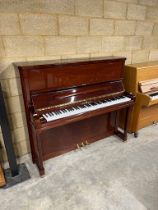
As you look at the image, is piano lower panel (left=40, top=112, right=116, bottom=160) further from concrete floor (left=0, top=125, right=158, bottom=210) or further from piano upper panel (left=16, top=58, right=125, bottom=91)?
piano upper panel (left=16, top=58, right=125, bottom=91)

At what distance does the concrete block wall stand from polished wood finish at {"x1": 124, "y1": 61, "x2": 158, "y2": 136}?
1.34ft

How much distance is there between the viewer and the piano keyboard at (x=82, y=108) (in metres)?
1.74

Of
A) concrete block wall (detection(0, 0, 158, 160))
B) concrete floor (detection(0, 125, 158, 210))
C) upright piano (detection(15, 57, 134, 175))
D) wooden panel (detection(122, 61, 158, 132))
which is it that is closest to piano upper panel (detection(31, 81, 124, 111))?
upright piano (detection(15, 57, 134, 175))

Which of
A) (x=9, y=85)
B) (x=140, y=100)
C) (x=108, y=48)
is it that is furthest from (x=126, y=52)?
(x=9, y=85)

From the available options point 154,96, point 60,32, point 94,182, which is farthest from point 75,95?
point 154,96

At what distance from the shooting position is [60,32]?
78.8 inches

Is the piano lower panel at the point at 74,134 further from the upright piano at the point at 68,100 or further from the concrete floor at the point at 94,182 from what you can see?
the concrete floor at the point at 94,182

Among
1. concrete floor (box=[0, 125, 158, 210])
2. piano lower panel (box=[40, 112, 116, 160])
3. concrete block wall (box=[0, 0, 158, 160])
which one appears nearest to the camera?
concrete floor (box=[0, 125, 158, 210])

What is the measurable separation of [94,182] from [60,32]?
175cm


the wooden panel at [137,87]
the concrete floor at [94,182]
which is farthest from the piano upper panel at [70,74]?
the concrete floor at [94,182]

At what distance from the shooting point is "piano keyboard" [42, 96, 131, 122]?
1.74 meters

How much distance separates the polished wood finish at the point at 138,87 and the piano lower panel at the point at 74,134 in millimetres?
339

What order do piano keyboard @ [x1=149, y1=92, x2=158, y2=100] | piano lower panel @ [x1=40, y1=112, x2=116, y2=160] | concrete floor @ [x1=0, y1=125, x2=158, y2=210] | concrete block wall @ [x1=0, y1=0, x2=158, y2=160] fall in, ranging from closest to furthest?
1. concrete floor @ [x1=0, y1=125, x2=158, y2=210]
2. concrete block wall @ [x1=0, y1=0, x2=158, y2=160]
3. piano lower panel @ [x1=40, y1=112, x2=116, y2=160]
4. piano keyboard @ [x1=149, y1=92, x2=158, y2=100]

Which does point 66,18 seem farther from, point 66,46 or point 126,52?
point 126,52
